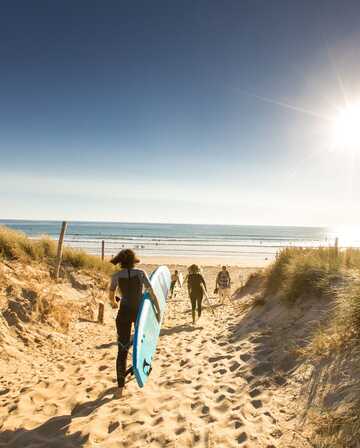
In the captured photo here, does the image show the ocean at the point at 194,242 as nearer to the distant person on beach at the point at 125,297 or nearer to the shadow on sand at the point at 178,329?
the shadow on sand at the point at 178,329

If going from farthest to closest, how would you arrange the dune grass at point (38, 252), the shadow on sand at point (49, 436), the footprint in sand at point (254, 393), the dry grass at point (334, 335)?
the dune grass at point (38, 252), the footprint in sand at point (254, 393), the shadow on sand at point (49, 436), the dry grass at point (334, 335)

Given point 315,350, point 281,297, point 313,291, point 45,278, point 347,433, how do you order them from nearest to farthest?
1. point 347,433
2. point 315,350
3. point 313,291
4. point 281,297
5. point 45,278

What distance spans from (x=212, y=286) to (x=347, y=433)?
16195mm

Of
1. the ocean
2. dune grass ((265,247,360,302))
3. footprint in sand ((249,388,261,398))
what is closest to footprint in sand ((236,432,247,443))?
footprint in sand ((249,388,261,398))

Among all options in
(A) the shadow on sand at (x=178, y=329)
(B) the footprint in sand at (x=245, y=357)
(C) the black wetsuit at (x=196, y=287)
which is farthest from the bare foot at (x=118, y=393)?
(C) the black wetsuit at (x=196, y=287)

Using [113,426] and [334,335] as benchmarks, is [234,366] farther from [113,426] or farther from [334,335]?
[113,426]

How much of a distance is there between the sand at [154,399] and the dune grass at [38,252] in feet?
14.2

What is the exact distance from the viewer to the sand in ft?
11.5

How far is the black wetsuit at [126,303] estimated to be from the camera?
4.68m

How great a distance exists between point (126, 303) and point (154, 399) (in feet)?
4.40

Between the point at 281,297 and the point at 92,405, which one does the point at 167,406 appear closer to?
the point at 92,405

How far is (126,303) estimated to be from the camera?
15.5 ft

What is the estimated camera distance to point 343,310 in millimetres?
4934

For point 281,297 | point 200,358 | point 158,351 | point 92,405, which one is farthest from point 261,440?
point 281,297
